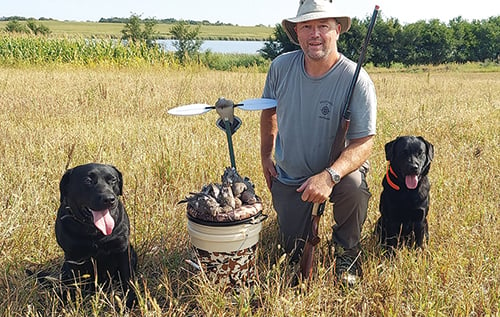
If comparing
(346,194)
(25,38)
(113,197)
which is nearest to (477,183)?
(346,194)

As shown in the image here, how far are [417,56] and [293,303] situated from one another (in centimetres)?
4976

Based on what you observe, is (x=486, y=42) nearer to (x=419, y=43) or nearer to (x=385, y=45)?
(x=419, y=43)

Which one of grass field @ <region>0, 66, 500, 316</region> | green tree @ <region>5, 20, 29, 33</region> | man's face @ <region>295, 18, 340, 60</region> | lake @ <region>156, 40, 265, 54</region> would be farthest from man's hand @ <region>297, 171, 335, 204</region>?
green tree @ <region>5, 20, 29, 33</region>

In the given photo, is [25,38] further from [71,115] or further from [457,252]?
[457,252]

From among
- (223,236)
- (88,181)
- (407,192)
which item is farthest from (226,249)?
(407,192)

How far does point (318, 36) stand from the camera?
3.07 metres

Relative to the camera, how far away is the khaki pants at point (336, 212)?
3213 millimetres

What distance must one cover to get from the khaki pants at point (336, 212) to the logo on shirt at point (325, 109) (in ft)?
1.49

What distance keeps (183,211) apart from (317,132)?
4.42 feet

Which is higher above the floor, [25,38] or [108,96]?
[25,38]

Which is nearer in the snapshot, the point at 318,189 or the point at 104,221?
the point at 104,221

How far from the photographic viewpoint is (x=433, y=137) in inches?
251

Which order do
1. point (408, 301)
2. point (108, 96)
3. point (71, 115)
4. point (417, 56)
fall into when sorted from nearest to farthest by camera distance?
point (408, 301)
point (71, 115)
point (108, 96)
point (417, 56)

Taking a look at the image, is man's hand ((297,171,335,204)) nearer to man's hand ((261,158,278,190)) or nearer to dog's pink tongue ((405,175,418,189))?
dog's pink tongue ((405,175,418,189))
